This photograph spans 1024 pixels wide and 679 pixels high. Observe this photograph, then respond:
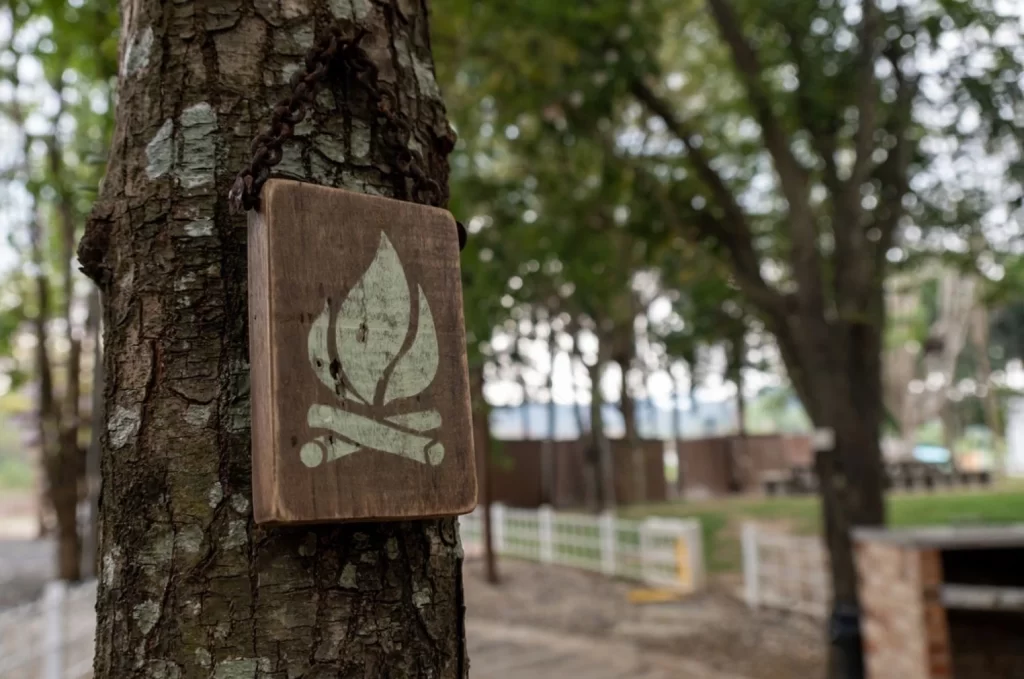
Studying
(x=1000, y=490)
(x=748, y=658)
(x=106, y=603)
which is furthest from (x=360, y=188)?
(x=1000, y=490)

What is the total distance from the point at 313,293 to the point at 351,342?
0.24 feet

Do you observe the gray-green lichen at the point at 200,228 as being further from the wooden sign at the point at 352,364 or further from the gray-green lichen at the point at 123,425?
the gray-green lichen at the point at 123,425

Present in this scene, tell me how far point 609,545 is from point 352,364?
11203 millimetres

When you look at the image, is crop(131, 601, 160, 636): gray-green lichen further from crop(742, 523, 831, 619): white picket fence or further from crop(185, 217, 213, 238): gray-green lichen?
crop(742, 523, 831, 619): white picket fence

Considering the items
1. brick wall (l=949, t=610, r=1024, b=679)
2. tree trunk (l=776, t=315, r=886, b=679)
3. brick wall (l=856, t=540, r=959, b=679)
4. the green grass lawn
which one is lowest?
the green grass lawn

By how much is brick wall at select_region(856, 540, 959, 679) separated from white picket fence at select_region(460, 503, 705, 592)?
5.19 metres

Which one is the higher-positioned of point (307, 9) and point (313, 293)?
point (307, 9)

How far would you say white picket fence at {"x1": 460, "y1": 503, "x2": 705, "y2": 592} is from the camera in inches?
423

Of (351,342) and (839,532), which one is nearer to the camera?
(351,342)

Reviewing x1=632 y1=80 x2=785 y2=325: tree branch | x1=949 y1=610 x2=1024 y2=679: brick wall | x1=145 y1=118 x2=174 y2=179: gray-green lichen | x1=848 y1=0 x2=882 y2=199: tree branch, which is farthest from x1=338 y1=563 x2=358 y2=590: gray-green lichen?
x1=848 y1=0 x2=882 y2=199: tree branch

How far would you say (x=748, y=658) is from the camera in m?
7.55

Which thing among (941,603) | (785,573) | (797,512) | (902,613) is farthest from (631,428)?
(941,603)

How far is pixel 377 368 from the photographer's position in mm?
1052

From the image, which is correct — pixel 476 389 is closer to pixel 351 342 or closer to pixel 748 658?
pixel 748 658
